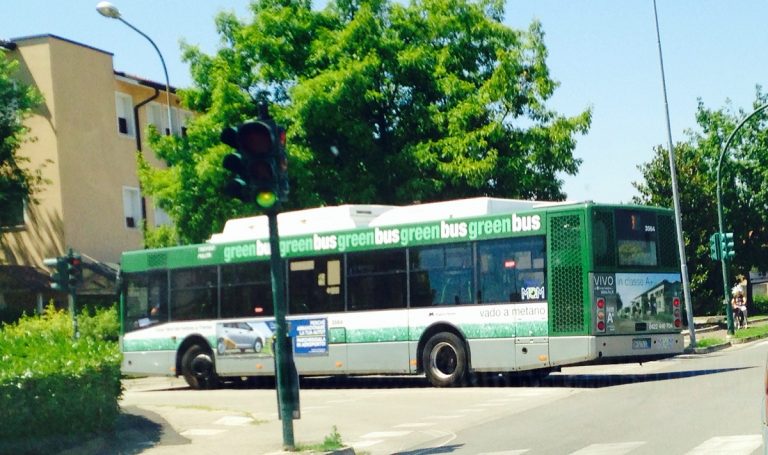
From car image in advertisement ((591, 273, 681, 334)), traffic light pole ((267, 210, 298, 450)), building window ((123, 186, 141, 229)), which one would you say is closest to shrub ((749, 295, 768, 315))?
building window ((123, 186, 141, 229))

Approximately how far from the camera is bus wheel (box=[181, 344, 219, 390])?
2500cm

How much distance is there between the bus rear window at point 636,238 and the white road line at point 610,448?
834cm

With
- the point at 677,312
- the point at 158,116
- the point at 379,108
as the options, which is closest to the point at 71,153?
the point at 158,116

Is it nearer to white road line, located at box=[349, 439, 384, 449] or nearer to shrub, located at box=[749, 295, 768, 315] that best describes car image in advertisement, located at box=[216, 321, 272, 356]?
white road line, located at box=[349, 439, 384, 449]

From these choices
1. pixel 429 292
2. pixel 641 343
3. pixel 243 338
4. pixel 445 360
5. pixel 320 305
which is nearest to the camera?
Result: pixel 641 343

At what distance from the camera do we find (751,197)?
6775cm

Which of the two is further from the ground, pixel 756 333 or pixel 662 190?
pixel 662 190

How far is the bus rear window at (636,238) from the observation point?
1992 centimetres

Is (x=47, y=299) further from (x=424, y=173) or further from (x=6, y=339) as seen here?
(x=6, y=339)

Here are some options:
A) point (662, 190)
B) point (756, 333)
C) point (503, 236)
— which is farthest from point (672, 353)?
point (662, 190)

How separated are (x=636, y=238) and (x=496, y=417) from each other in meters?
5.51

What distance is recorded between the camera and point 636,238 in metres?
20.2

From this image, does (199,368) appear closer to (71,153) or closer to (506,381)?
(506,381)

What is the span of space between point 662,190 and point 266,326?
3920cm
